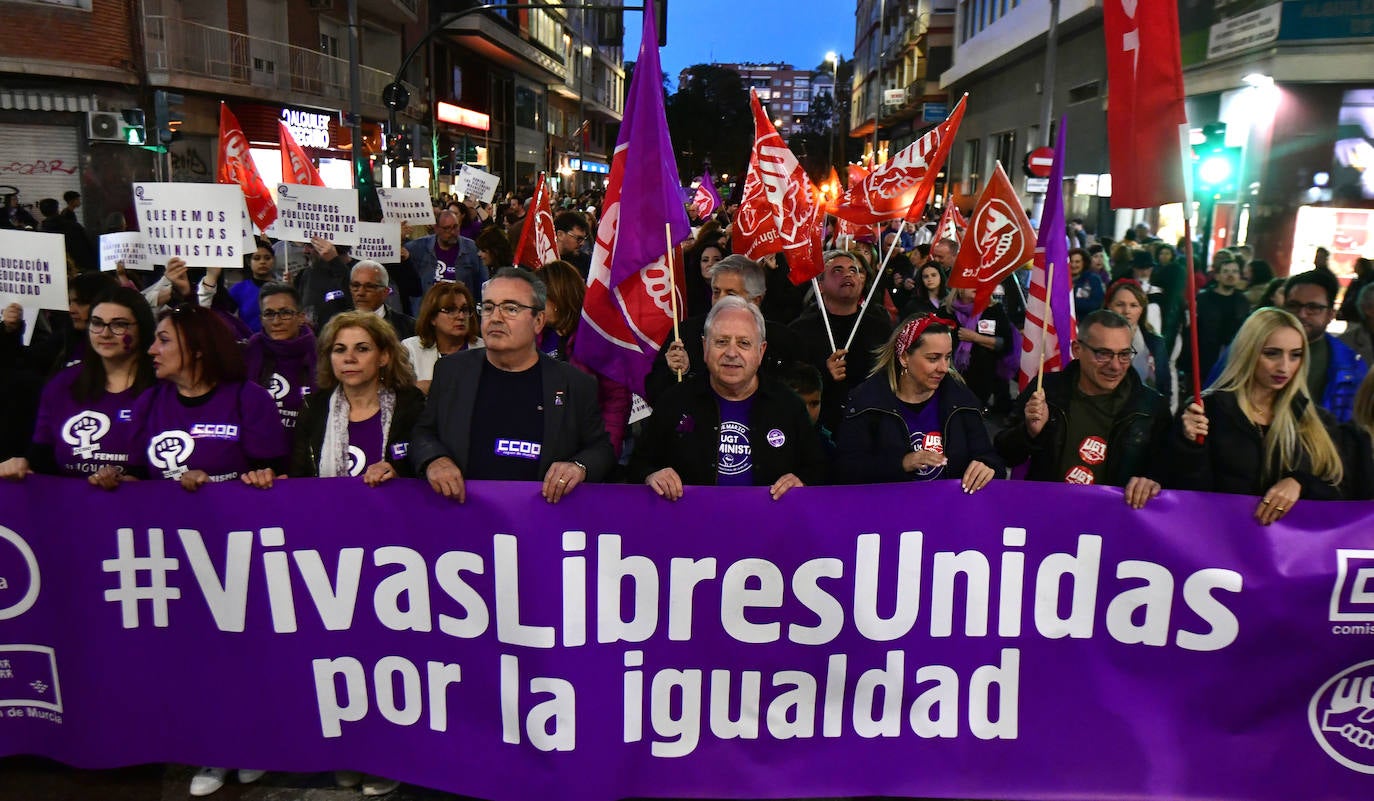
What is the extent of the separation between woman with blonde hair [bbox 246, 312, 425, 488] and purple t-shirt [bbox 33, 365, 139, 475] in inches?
23.7

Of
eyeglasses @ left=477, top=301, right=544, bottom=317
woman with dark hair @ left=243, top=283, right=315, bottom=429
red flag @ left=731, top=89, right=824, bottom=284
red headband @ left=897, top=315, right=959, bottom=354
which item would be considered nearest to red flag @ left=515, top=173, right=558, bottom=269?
red flag @ left=731, top=89, right=824, bottom=284

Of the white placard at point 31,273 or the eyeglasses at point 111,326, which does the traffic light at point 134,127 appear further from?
the eyeglasses at point 111,326

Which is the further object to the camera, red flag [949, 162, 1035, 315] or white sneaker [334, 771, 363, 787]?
red flag [949, 162, 1035, 315]

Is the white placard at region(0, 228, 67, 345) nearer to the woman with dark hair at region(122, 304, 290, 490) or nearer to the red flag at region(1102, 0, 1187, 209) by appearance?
the woman with dark hair at region(122, 304, 290, 490)

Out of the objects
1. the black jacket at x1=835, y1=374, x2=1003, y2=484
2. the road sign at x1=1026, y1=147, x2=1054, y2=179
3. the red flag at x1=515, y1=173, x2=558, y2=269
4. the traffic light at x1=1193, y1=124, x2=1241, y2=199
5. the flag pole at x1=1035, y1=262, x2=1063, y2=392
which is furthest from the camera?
the road sign at x1=1026, y1=147, x2=1054, y2=179

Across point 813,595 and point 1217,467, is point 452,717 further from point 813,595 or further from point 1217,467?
point 1217,467

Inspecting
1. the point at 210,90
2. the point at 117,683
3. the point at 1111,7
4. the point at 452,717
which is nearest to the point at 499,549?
the point at 452,717

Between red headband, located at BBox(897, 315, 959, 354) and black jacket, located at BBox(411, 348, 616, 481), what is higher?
red headband, located at BBox(897, 315, 959, 354)

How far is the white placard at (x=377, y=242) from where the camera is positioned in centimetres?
791

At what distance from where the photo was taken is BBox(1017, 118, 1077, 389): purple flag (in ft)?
16.5

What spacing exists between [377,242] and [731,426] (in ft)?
17.3

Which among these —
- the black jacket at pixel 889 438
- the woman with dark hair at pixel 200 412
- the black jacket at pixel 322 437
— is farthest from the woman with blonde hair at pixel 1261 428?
the woman with dark hair at pixel 200 412

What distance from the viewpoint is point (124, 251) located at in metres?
6.01

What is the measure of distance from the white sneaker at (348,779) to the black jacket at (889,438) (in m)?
2.06
